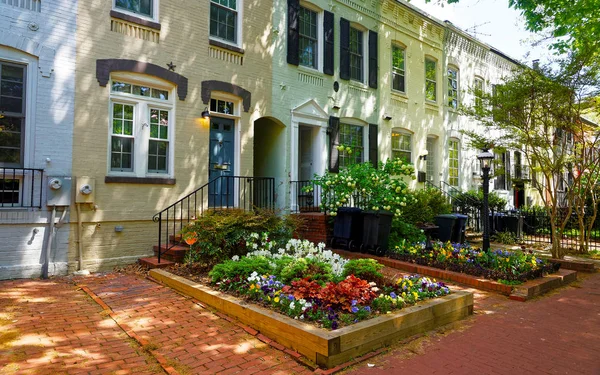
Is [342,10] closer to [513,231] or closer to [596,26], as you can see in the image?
[596,26]

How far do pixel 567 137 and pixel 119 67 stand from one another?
11.3m

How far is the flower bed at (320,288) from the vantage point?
4.53m

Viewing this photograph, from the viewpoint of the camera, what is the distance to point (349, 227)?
903 cm

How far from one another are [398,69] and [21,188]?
12.0 metres

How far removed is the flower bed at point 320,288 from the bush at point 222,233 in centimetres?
44

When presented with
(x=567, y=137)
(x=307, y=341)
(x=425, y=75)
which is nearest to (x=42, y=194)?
(x=307, y=341)

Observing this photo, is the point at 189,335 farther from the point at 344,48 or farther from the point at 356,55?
the point at 356,55

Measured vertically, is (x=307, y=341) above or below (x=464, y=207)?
below

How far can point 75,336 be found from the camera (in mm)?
4430

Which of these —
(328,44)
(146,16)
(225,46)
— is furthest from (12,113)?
(328,44)

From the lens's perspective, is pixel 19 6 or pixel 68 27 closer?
pixel 19 6

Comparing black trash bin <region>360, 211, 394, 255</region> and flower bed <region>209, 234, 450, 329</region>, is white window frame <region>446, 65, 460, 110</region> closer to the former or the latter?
Result: black trash bin <region>360, 211, 394, 255</region>

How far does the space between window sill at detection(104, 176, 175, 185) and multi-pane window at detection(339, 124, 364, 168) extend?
5.83 metres

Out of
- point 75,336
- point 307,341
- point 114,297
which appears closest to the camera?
point 307,341
